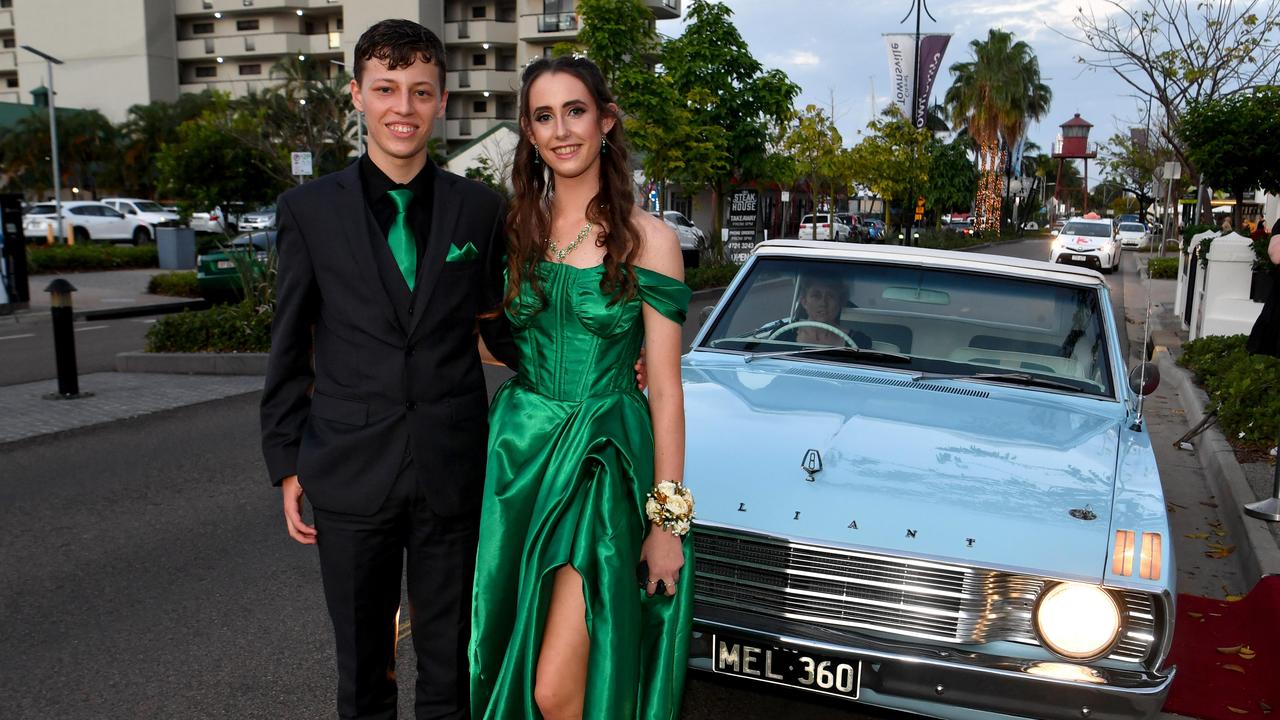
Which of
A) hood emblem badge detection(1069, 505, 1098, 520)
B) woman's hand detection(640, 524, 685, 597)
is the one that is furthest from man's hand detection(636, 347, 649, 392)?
hood emblem badge detection(1069, 505, 1098, 520)

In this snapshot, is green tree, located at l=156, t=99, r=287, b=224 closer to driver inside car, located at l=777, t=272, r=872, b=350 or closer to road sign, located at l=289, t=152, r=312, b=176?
road sign, located at l=289, t=152, r=312, b=176

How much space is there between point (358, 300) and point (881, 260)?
287 centimetres

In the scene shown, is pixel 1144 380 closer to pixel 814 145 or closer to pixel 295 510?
pixel 295 510

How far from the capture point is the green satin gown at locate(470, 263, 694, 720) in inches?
92.1

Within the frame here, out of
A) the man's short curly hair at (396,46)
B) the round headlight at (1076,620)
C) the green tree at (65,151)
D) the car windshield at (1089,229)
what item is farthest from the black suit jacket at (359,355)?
the green tree at (65,151)

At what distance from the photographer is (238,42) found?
58.0m

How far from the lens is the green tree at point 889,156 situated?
33.0 metres

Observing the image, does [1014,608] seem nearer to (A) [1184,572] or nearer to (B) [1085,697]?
(B) [1085,697]

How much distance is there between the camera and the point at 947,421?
366 cm

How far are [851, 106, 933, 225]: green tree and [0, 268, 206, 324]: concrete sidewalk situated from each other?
21191 millimetres

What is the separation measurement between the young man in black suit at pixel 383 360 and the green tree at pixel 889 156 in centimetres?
3145

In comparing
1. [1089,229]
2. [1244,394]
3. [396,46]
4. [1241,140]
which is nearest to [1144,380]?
[396,46]

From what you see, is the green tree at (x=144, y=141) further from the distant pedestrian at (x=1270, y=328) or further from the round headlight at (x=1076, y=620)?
the round headlight at (x=1076, y=620)

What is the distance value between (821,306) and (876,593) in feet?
6.59
